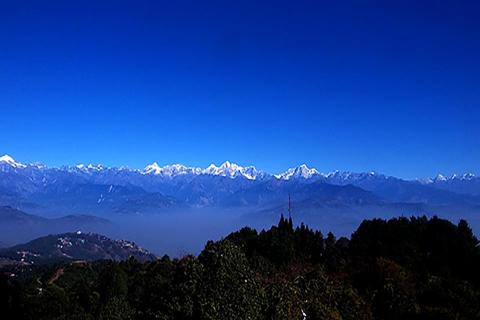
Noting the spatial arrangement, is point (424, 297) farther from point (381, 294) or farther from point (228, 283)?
point (228, 283)

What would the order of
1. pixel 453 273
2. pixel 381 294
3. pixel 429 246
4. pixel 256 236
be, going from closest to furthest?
1. pixel 381 294
2. pixel 453 273
3. pixel 429 246
4. pixel 256 236

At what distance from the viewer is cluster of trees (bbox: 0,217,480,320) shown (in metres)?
19.3

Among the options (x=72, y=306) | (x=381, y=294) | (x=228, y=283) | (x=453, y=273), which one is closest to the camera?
(x=228, y=283)

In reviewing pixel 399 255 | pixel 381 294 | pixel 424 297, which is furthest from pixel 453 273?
pixel 381 294

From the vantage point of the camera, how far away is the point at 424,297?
39.2m

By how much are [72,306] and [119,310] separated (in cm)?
2186

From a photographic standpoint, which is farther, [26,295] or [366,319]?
[26,295]

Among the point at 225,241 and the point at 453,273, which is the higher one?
the point at 225,241

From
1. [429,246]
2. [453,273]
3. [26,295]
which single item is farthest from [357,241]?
[26,295]

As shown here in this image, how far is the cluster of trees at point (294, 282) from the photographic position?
19.3 meters

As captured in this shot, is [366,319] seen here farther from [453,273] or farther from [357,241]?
[357,241]

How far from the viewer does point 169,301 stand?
1962cm

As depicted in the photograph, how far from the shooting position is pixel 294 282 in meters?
25.7

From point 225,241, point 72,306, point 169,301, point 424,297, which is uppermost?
point 225,241
